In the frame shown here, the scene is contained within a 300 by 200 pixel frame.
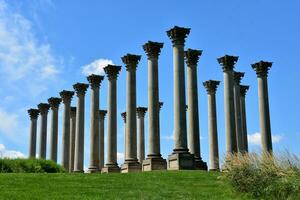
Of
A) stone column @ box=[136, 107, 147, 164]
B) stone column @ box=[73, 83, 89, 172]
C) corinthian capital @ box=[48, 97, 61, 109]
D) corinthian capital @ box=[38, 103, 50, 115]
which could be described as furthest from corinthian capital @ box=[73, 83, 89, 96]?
stone column @ box=[136, 107, 147, 164]

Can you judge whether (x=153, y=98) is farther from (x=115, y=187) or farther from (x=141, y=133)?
(x=141, y=133)

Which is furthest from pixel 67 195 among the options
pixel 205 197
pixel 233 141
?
pixel 233 141

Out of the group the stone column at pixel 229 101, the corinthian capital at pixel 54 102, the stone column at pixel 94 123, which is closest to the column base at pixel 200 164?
the stone column at pixel 229 101

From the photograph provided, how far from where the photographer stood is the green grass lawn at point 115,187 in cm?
2528

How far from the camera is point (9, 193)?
25203 mm

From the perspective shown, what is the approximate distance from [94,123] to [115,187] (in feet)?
102

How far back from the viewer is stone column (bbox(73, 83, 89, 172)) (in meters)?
62.7

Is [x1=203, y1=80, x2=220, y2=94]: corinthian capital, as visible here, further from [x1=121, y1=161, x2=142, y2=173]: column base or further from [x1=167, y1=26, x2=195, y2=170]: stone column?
[x1=121, y1=161, x2=142, y2=173]: column base

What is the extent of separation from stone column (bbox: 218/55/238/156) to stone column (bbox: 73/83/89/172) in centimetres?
1857

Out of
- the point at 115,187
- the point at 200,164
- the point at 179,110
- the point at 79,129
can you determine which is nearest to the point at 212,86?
the point at 200,164

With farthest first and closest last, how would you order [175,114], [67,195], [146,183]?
[175,114]
[146,183]
[67,195]

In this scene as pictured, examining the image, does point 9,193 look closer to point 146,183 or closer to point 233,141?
point 146,183

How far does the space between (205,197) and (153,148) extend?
23.6m

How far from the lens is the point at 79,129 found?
63.4 m
